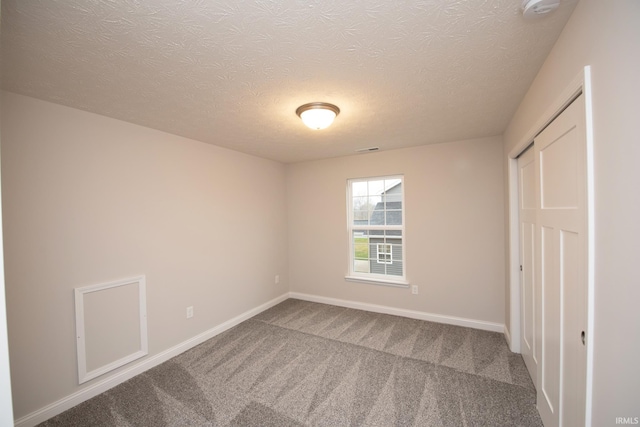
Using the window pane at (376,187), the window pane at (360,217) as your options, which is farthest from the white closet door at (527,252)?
the window pane at (360,217)

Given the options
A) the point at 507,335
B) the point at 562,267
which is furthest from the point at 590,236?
the point at 507,335

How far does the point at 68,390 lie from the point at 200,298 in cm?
124

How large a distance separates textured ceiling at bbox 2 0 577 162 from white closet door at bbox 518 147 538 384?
59 cm

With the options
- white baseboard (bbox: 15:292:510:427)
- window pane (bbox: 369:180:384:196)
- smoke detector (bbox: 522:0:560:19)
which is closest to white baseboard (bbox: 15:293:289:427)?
white baseboard (bbox: 15:292:510:427)

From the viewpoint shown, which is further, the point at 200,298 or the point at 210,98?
the point at 200,298

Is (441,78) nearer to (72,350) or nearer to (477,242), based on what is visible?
(477,242)

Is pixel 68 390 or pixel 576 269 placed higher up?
pixel 576 269

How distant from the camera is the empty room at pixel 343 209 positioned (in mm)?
1113

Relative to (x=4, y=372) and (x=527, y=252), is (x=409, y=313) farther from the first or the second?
(x=4, y=372)

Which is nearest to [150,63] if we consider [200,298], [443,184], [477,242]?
[200,298]

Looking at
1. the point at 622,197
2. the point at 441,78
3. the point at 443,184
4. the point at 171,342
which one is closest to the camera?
the point at 622,197

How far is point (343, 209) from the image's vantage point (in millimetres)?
4086

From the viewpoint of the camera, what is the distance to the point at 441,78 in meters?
1.73

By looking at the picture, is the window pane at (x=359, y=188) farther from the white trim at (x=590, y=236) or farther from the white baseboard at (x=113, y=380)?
the white trim at (x=590, y=236)
